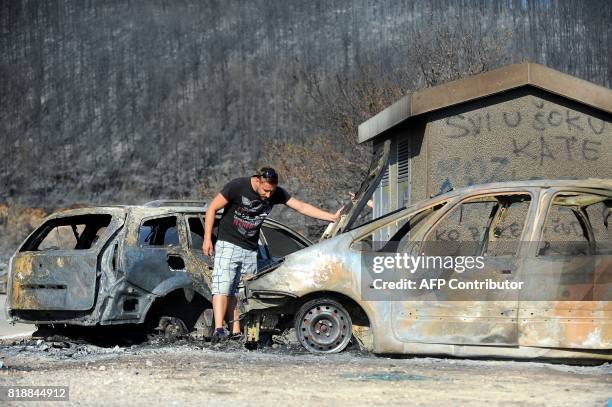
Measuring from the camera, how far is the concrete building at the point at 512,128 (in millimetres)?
12305

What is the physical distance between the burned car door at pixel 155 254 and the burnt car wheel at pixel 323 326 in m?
1.81

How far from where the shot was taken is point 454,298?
808 centimetres

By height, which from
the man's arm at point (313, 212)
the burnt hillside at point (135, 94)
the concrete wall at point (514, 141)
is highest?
the burnt hillside at point (135, 94)

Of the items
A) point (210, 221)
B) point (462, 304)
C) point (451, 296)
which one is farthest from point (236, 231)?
point (462, 304)

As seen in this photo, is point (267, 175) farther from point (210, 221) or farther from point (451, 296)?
point (451, 296)

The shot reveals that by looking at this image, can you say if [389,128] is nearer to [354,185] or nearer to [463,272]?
[463,272]

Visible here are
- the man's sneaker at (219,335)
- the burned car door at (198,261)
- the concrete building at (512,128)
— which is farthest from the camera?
the concrete building at (512,128)

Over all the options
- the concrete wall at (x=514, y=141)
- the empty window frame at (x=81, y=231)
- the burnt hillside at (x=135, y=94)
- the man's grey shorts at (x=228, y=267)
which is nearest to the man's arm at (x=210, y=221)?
the man's grey shorts at (x=228, y=267)

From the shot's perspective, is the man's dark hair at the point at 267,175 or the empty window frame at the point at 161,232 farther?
the empty window frame at the point at 161,232

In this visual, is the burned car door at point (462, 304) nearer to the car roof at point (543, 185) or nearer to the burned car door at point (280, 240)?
the car roof at point (543, 185)

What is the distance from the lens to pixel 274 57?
46.7m

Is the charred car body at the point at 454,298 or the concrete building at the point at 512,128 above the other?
the concrete building at the point at 512,128

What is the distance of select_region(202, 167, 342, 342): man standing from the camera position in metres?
9.17

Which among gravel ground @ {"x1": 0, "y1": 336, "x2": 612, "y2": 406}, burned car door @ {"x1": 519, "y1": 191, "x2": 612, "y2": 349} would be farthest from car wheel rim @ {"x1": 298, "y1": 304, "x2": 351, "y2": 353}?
burned car door @ {"x1": 519, "y1": 191, "x2": 612, "y2": 349}
